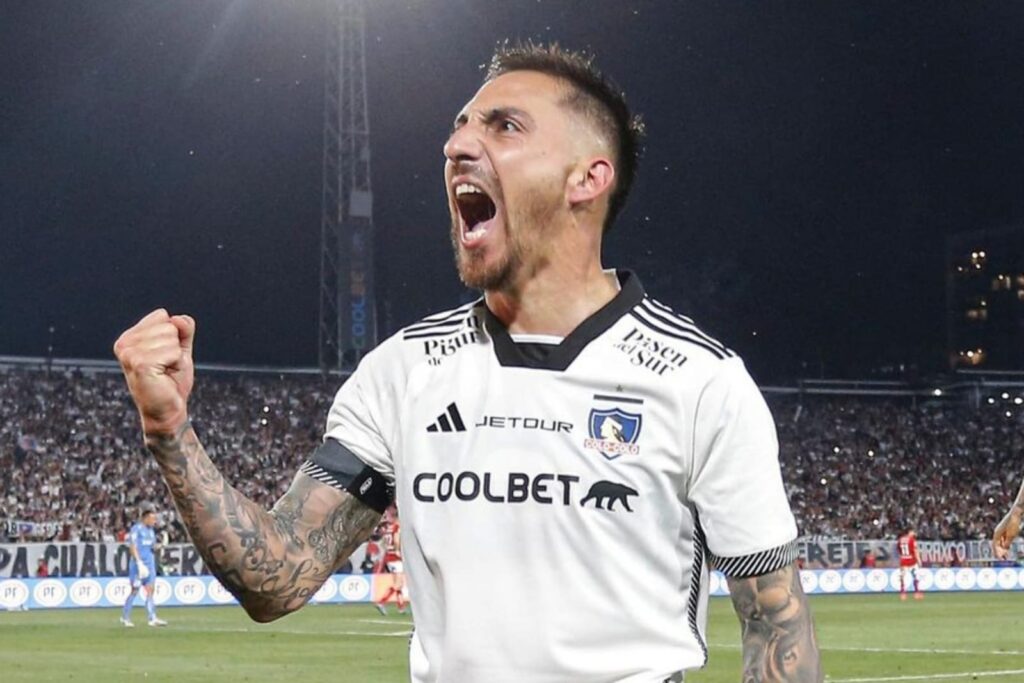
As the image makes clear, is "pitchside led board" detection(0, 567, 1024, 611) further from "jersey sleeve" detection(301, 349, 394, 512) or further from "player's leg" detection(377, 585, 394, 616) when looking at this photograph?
"jersey sleeve" detection(301, 349, 394, 512)

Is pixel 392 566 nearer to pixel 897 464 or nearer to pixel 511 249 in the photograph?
pixel 897 464

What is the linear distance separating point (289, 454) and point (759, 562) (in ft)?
154

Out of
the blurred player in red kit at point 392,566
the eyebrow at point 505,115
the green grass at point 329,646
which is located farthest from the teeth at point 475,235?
the blurred player in red kit at point 392,566

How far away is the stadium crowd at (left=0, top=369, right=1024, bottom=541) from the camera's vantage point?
43.7 m

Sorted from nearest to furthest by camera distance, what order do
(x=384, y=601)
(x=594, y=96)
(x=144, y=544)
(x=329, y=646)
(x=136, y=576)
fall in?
(x=594, y=96), (x=329, y=646), (x=144, y=544), (x=136, y=576), (x=384, y=601)

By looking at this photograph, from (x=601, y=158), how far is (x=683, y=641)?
1.21 m

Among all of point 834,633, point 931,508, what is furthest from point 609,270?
point 931,508

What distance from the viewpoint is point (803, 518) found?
51.7m

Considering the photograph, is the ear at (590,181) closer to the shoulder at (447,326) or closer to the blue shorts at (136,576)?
the shoulder at (447,326)

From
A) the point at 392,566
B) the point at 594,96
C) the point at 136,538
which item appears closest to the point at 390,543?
the point at 392,566

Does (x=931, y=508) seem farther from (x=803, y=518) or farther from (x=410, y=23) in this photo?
(x=410, y=23)

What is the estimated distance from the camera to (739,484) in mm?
3877

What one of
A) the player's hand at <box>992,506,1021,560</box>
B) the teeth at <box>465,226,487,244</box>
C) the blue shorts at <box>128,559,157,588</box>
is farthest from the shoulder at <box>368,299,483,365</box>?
the blue shorts at <box>128,559,157,588</box>

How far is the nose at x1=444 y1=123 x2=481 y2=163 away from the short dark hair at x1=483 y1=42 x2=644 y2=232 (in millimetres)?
278
